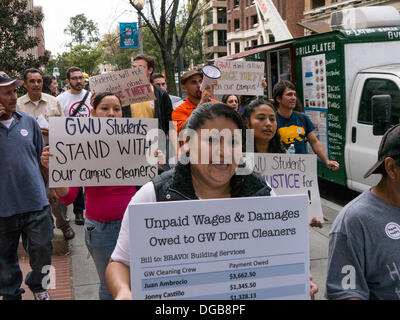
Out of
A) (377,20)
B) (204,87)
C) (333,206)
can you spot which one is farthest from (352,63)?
(204,87)

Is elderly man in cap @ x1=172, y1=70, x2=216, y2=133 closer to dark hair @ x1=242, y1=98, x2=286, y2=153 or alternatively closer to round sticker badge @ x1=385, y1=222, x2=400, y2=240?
dark hair @ x1=242, y1=98, x2=286, y2=153

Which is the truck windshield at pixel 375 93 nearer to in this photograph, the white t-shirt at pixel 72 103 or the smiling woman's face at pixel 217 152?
the white t-shirt at pixel 72 103

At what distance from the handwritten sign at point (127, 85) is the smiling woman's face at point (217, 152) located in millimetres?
2461

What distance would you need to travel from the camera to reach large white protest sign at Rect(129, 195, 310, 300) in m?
1.72

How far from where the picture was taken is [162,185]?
211cm

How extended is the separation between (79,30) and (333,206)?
7580 centimetres

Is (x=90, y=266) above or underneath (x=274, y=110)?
underneath

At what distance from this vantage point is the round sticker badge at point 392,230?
1.99 meters

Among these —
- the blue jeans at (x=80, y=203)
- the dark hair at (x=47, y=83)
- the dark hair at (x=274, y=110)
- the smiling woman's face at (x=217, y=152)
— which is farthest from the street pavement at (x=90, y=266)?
the smiling woman's face at (x=217, y=152)

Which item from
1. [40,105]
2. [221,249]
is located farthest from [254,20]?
[221,249]

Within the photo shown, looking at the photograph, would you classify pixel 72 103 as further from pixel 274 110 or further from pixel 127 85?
pixel 274 110

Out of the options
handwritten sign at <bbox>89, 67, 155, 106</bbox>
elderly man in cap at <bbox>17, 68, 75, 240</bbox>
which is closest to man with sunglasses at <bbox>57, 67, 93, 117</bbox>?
elderly man in cap at <bbox>17, 68, 75, 240</bbox>

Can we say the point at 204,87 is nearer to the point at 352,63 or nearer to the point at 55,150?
the point at 55,150

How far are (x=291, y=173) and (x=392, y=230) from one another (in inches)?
72.7
